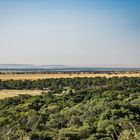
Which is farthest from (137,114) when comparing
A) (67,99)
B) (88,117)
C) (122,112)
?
(67,99)

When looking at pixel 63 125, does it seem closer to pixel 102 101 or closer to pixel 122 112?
pixel 122 112

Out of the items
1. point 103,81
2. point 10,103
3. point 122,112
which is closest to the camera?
point 122,112

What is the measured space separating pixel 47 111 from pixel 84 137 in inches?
640

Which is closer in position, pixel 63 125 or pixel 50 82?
pixel 63 125

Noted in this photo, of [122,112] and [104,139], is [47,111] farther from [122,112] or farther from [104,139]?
[104,139]

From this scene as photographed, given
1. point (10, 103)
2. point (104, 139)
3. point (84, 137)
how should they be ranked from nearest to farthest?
point (104, 139) → point (84, 137) → point (10, 103)

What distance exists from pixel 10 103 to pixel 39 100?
4.24 m

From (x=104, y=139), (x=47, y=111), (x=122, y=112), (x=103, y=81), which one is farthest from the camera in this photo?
(x=103, y=81)

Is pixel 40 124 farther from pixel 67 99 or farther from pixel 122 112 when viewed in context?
pixel 67 99

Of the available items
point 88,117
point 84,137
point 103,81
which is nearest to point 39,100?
point 88,117

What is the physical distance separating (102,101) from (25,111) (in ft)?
32.3

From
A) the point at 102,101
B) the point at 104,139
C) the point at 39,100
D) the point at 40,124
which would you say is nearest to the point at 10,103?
the point at 39,100

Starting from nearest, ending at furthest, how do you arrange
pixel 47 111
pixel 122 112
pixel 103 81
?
pixel 122 112
pixel 47 111
pixel 103 81

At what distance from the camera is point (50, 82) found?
358 ft
